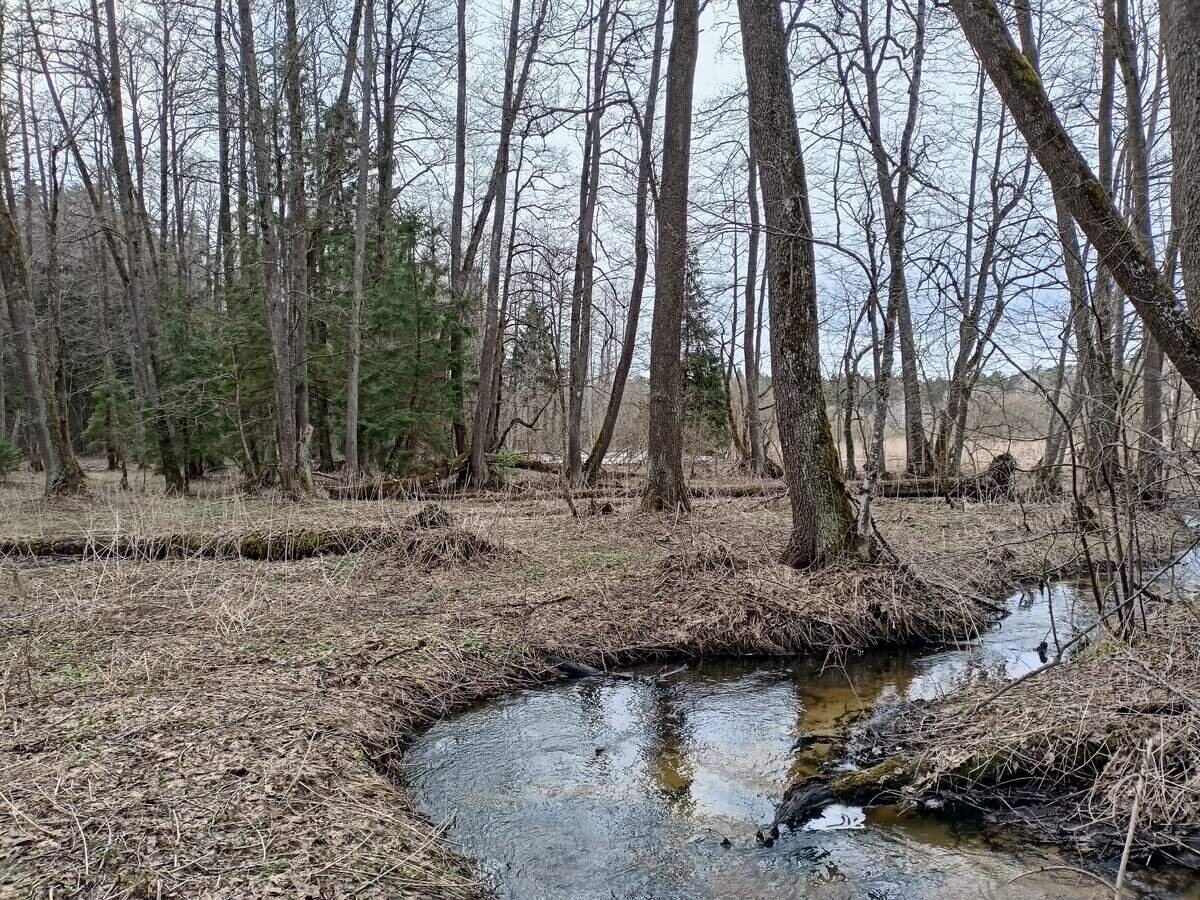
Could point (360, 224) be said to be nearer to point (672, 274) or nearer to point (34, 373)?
point (34, 373)

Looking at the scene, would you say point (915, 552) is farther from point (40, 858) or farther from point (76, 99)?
point (76, 99)

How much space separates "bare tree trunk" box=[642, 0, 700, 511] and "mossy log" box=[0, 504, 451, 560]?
3538 mm

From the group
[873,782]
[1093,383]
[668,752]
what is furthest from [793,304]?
[873,782]

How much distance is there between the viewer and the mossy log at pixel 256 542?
802 cm

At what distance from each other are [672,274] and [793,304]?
11.7 ft

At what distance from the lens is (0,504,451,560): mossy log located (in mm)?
8023

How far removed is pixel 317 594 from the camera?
22.4ft

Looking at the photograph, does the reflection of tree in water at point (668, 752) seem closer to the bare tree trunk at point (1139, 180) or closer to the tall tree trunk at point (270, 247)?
the bare tree trunk at point (1139, 180)

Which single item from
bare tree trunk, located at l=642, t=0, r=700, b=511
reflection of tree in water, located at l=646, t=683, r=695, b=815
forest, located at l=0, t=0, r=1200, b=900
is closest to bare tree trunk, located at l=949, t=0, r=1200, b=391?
forest, located at l=0, t=0, r=1200, b=900

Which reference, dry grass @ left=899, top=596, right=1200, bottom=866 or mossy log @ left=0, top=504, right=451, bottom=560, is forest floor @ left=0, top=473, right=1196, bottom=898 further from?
dry grass @ left=899, top=596, right=1200, bottom=866

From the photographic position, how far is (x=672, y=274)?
1027 centimetres

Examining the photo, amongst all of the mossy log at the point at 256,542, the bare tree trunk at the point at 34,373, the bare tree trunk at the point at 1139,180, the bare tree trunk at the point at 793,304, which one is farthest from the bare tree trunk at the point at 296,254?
the bare tree trunk at the point at 1139,180

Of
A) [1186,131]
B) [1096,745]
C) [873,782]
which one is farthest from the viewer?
[1186,131]

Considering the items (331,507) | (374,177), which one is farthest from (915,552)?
(374,177)
